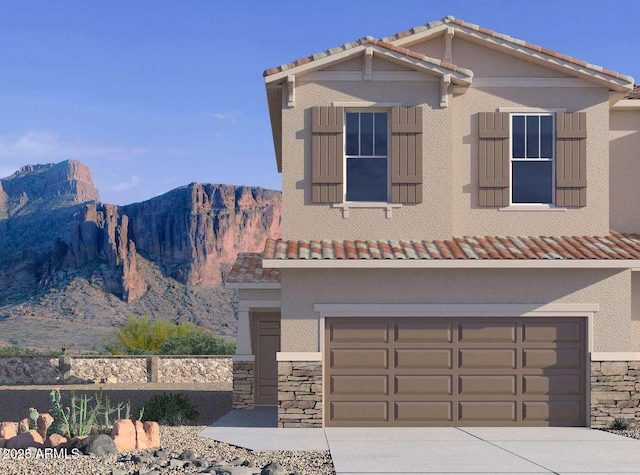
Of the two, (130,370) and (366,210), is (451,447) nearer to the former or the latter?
(366,210)

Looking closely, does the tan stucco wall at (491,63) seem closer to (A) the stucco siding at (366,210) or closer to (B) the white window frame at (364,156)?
(A) the stucco siding at (366,210)

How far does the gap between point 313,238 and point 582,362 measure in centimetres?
552

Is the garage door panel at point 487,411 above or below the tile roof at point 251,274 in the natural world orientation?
below

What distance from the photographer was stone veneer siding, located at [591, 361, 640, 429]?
15.4 meters

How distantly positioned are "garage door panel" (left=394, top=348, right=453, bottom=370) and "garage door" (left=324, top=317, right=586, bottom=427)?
0.06 feet

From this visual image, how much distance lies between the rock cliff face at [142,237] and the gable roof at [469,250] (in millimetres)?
64510

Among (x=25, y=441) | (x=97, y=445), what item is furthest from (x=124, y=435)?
(x=25, y=441)

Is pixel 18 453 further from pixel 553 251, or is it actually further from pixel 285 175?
pixel 553 251

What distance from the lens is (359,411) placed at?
15.5 m

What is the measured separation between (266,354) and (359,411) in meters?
4.93

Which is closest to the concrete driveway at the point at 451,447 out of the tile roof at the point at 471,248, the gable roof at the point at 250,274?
the tile roof at the point at 471,248

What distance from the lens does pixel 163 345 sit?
121 ft

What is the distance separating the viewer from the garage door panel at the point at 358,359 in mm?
15461

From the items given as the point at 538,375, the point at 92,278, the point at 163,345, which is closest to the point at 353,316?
the point at 538,375
